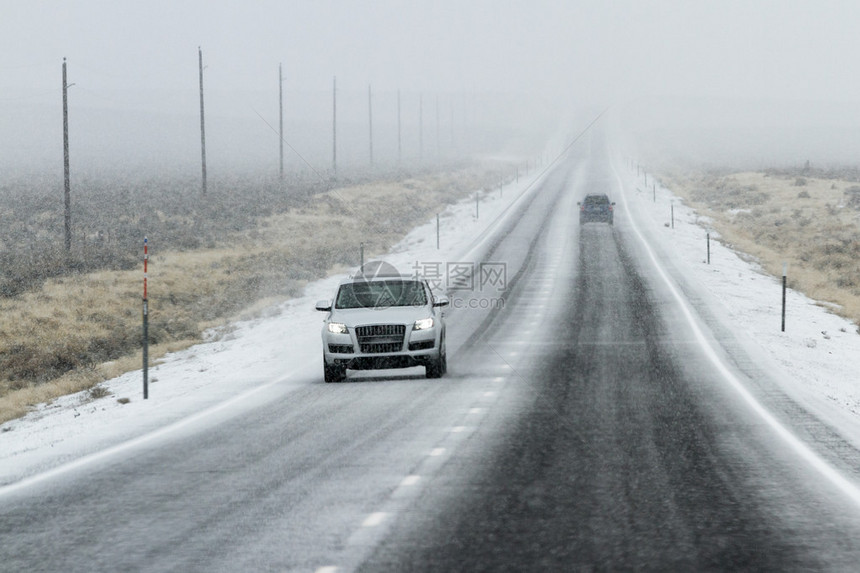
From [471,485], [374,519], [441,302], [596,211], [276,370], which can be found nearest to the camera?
[374,519]

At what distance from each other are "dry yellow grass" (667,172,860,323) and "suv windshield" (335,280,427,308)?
49.6ft

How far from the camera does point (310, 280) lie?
33.4 metres

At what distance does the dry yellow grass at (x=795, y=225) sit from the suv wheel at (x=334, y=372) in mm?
16625

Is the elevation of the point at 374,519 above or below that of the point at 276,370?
above

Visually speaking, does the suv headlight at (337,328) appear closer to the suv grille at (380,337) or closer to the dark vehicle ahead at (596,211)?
the suv grille at (380,337)

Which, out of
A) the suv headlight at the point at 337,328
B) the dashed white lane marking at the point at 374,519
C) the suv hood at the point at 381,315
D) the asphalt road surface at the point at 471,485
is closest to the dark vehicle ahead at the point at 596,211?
the asphalt road surface at the point at 471,485

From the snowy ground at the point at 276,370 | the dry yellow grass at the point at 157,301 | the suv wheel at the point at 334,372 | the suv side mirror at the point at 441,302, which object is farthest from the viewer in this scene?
the dry yellow grass at the point at 157,301

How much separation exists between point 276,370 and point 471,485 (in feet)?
31.2

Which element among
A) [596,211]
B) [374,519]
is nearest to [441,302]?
[374,519]

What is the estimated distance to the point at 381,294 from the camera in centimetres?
1689

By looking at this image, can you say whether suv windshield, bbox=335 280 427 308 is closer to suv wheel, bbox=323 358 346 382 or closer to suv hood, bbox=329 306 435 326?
suv hood, bbox=329 306 435 326

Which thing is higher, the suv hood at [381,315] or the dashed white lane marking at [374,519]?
the suv hood at [381,315]

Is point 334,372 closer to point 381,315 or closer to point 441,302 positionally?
point 381,315

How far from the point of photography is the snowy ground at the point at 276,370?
1202 cm
